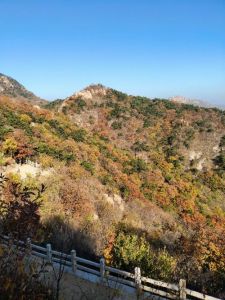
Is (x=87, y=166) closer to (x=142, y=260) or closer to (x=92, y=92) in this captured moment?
(x=142, y=260)

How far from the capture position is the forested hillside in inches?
709

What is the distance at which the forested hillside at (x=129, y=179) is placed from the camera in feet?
59.1

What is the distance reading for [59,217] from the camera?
22094 millimetres

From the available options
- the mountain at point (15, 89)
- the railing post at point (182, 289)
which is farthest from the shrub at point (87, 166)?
the mountain at point (15, 89)

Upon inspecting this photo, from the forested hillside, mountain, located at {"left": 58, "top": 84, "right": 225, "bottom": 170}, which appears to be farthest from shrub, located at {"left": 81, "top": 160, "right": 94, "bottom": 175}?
mountain, located at {"left": 58, "top": 84, "right": 225, "bottom": 170}

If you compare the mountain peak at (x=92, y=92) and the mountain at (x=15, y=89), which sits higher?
the mountain peak at (x=92, y=92)

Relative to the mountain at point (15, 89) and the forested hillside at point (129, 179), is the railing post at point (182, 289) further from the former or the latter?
the mountain at point (15, 89)

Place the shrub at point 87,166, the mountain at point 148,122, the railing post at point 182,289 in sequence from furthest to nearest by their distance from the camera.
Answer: the mountain at point 148,122
the shrub at point 87,166
the railing post at point 182,289

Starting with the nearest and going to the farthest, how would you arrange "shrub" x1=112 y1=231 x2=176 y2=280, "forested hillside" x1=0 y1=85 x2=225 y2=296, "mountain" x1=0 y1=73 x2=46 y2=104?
"shrub" x1=112 y1=231 x2=176 y2=280, "forested hillside" x1=0 y1=85 x2=225 y2=296, "mountain" x1=0 y1=73 x2=46 y2=104

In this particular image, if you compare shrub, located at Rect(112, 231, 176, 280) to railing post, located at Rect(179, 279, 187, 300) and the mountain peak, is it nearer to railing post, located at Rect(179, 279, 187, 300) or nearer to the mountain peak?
railing post, located at Rect(179, 279, 187, 300)

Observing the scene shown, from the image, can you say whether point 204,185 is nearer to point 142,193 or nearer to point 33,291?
point 142,193

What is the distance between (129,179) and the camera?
132 ft

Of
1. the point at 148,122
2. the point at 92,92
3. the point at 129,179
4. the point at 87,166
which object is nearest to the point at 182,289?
the point at 87,166

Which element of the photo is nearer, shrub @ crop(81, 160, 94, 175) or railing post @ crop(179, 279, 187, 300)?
railing post @ crop(179, 279, 187, 300)
